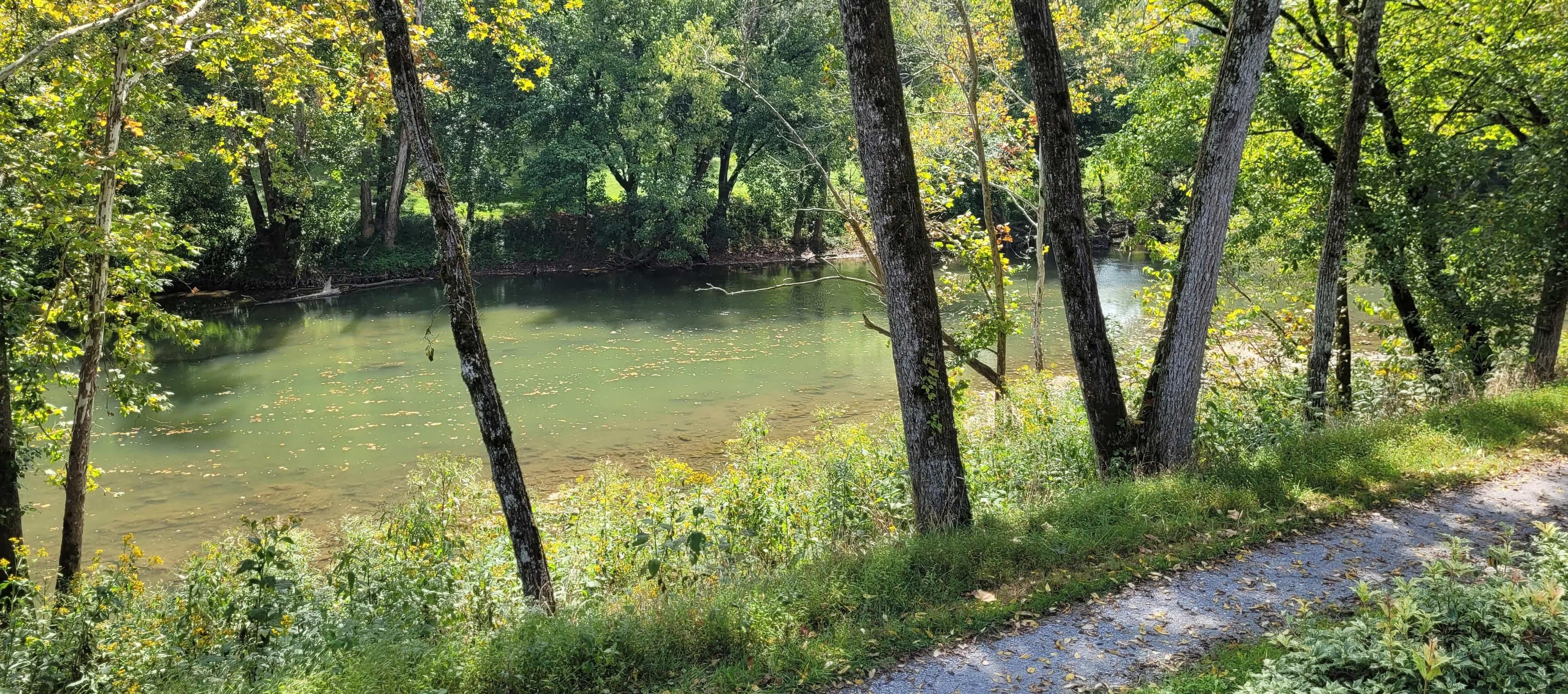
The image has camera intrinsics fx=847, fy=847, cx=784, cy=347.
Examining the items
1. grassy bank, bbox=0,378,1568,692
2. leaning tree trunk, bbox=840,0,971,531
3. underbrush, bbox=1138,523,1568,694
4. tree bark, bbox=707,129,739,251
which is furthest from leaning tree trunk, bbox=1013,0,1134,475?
tree bark, bbox=707,129,739,251

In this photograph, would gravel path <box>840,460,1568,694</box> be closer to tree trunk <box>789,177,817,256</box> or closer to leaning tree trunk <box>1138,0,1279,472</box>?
leaning tree trunk <box>1138,0,1279,472</box>

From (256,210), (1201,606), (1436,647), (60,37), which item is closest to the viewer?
(1436,647)

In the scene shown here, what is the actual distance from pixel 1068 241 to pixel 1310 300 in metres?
7.27

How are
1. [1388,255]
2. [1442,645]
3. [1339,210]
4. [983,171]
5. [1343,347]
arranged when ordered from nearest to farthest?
[1442,645] < [1339,210] < [1388,255] < [1343,347] < [983,171]

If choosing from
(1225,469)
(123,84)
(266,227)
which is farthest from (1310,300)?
(266,227)

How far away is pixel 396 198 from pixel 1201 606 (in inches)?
1298

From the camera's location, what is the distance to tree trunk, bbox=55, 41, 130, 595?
757cm

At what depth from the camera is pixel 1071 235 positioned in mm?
7016

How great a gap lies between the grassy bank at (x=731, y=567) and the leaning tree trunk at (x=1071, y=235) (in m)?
0.61

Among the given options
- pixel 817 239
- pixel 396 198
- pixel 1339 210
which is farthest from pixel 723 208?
pixel 1339 210

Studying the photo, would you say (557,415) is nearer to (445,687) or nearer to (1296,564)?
(445,687)

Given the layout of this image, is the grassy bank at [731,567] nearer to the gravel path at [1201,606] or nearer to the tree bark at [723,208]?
the gravel path at [1201,606]

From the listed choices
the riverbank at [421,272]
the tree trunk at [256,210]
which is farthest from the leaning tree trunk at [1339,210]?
the tree trunk at [256,210]

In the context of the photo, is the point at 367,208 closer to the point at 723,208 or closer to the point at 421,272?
the point at 421,272
